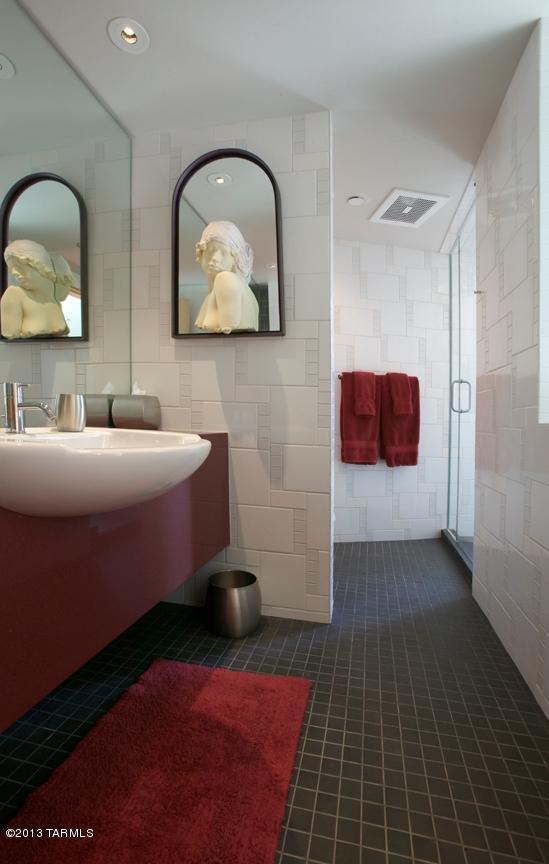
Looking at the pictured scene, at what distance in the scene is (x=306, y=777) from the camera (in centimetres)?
100

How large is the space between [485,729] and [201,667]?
882mm

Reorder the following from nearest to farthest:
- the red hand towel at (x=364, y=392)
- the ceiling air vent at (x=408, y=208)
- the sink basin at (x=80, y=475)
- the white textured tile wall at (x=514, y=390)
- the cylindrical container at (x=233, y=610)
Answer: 1. the sink basin at (x=80, y=475)
2. the white textured tile wall at (x=514, y=390)
3. the cylindrical container at (x=233, y=610)
4. the ceiling air vent at (x=408, y=208)
5. the red hand towel at (x=364, y=392)

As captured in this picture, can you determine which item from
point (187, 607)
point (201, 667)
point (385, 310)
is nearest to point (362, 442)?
point (385, 310)

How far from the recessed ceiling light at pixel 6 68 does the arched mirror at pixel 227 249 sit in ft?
2.10

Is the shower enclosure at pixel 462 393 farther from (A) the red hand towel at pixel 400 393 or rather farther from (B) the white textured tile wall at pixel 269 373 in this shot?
(B) the white textured tile wall at pixel 269 373

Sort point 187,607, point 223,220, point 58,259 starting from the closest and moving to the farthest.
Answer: point 58,259 < point 223,220 < point 187,607

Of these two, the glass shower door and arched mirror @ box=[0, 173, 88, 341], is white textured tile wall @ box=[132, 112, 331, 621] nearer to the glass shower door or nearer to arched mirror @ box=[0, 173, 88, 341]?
arched mirror @ box=[0, 173, 88, 341]

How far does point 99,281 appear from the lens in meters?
1.74

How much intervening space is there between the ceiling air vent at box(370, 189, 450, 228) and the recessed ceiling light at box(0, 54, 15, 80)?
172 centimetres

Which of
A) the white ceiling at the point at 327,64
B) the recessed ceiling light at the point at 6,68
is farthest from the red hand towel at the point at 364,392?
the recessed ceiling light at the point at 6,68

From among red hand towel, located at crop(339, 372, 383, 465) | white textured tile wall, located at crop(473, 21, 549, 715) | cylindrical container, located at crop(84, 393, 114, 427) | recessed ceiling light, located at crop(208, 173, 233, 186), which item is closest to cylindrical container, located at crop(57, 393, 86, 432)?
cylindrical container, located at crop(84, 393, 114, 427)

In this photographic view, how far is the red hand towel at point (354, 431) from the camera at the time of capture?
9.20 ft

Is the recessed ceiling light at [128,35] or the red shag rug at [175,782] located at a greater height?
the recessed ceiling light at [128,35]

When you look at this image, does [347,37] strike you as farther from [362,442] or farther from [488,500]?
[362,442]
